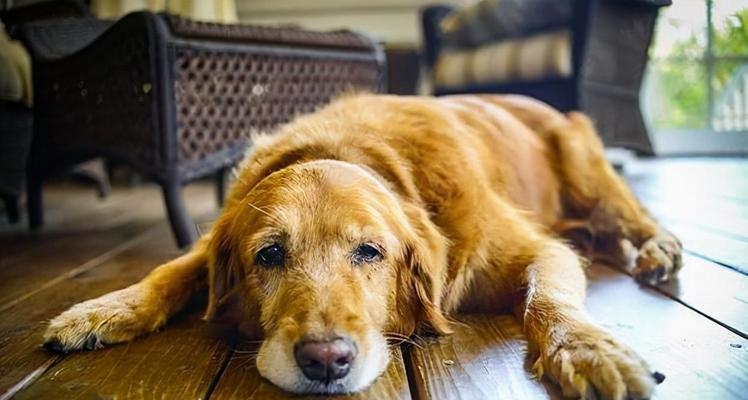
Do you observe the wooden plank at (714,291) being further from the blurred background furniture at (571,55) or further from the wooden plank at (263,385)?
the blurred background furniture at (571,55)

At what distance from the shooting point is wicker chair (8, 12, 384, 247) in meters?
2.67

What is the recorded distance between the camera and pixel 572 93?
4.04 metres

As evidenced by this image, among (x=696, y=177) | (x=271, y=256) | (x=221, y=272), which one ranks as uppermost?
(x=271, y=256)

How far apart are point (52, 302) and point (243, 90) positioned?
1342 millimetres

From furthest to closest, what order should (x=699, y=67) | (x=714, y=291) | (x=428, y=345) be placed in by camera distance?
(x=699, y=67) < (x=714, y=291) < (x=428, y=345)

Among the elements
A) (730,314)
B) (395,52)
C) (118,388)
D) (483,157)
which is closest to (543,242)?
(483,157)

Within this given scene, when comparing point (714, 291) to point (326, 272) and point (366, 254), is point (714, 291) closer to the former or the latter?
point (366, 254)

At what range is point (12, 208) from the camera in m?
3.79

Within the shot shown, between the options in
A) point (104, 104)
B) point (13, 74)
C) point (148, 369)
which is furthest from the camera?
point (13, 74)

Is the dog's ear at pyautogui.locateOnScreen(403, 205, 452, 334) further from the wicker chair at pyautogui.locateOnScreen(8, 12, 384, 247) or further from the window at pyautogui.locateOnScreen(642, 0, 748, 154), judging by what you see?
the wicker chair at pyautogui.locateOnScreen(8, 12, 384, 247)

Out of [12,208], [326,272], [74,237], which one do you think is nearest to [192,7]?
[12,208]

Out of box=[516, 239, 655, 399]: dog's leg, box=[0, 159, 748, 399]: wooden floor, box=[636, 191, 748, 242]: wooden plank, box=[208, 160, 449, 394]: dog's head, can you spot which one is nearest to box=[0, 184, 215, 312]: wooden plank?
box=[0, 159, 748, 399]: wooden floor

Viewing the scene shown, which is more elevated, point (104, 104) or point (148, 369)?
point (104, 104)

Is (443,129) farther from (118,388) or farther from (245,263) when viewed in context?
(118,388)
